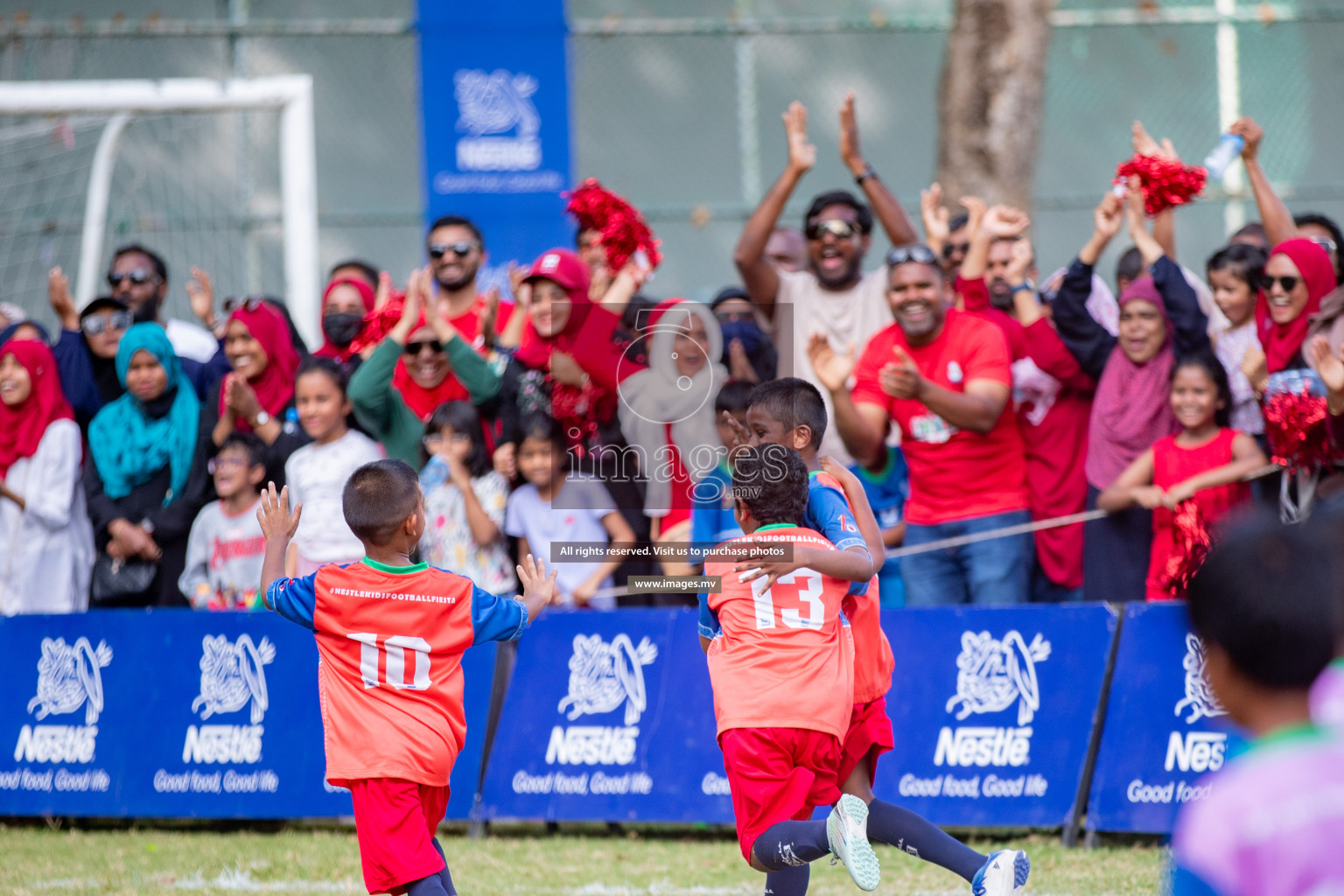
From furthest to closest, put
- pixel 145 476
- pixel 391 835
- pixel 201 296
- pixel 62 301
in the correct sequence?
1. pixel 201 296
2. pixel 62 301
3. pixel 145 476
4. pixel 391 835

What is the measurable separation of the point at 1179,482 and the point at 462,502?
3.55 m

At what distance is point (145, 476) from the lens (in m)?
8.05

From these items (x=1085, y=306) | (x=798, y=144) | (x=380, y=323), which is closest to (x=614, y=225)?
(x=798, y=144)

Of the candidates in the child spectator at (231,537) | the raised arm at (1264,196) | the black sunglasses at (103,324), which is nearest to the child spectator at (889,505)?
the raised arm at (1264,196)

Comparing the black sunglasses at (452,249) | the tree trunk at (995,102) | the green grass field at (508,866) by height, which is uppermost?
the tree trunk at (995,102)

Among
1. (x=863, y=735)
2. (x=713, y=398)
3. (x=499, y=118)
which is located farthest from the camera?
(x=499, y=118)

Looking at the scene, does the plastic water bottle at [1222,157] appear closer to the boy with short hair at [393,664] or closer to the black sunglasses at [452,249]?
the black sunglasses at [452,249]

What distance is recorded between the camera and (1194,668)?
6.35 m

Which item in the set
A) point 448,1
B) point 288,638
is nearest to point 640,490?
point 288,638

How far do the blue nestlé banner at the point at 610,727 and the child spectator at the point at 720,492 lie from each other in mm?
1034

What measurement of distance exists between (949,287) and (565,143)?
494cm

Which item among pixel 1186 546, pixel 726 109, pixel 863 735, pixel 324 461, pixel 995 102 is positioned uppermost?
pixel 726 109

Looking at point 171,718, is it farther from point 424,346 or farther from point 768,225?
point 768,225

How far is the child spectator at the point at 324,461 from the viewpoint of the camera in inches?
287
